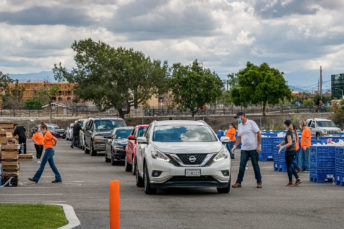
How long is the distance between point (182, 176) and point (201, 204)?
1.57 m

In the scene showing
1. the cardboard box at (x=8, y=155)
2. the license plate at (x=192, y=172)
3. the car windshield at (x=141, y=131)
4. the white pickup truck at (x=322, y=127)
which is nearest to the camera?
the license plate at (x=192, y=172)

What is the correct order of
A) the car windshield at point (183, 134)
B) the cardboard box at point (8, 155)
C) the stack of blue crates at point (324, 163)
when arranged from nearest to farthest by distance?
the car windshield at point (183, 134)
the stack of blue crates at point (324, 163)
the cardboard box at point (8, 155)

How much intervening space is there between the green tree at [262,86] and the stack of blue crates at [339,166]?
65177mm

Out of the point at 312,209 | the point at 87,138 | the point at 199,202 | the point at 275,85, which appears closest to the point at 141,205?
the point at 199,202

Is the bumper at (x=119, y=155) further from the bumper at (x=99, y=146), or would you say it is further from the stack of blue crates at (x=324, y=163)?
the stack of blue crates at (x=324, y=163)

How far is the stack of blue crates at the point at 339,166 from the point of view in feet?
56.9

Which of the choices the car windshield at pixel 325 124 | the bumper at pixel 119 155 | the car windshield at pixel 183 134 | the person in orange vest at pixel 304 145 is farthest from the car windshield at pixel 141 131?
the car windshield at pixel 325 124

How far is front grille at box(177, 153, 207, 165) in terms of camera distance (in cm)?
1478

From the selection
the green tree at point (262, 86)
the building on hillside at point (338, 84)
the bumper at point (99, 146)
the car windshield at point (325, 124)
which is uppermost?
the building on hillside at point (338, 84)

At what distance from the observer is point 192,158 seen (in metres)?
14.8

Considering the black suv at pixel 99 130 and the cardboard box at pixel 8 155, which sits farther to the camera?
the black suv at pixel 99 130

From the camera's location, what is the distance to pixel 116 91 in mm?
85125

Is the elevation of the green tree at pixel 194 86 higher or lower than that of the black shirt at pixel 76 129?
higher

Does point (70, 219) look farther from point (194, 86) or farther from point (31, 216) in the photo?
point (194, 86)
